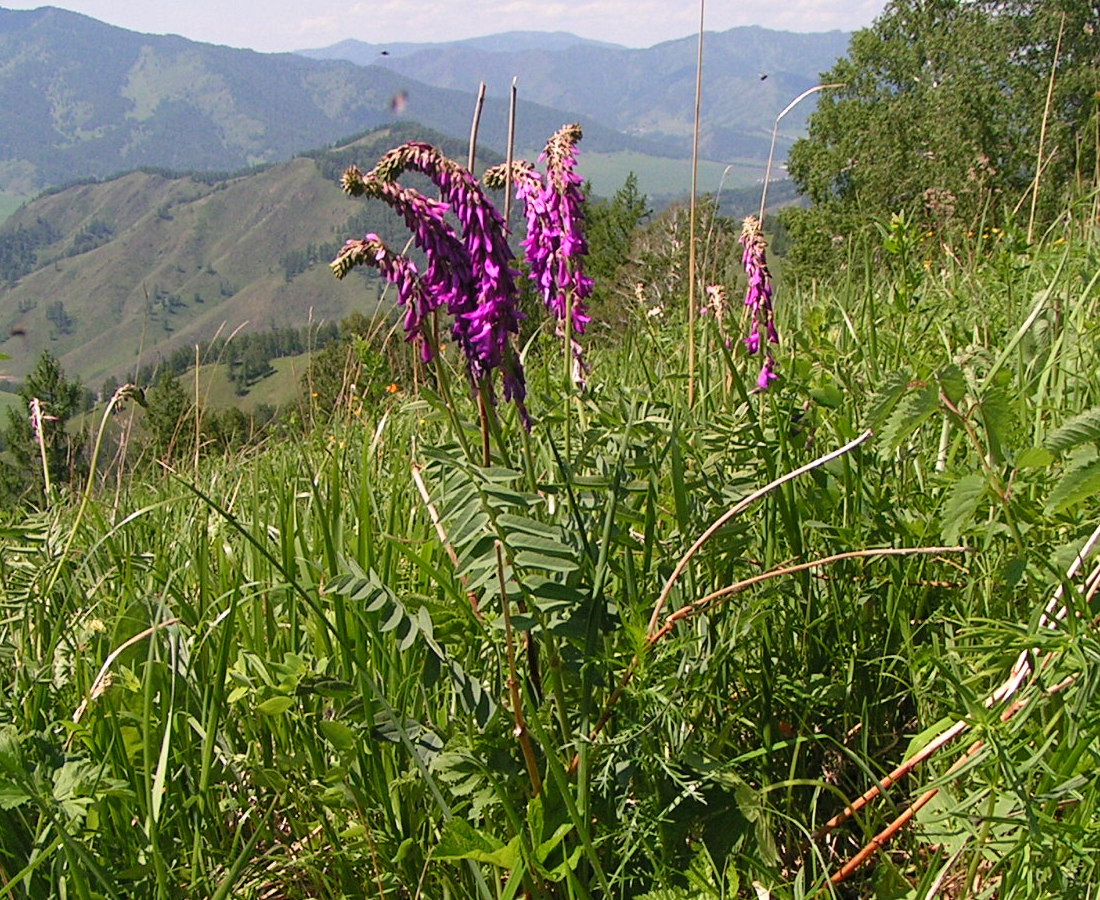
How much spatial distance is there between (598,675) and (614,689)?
35 mm

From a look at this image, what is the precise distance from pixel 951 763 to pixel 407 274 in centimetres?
122

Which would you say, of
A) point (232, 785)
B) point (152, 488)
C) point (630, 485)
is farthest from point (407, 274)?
point (152, 488)

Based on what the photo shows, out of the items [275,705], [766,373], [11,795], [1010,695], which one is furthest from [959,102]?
[11,795]

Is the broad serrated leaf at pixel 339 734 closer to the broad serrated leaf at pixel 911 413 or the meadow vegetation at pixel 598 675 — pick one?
the meadow vegetation at pixel 598 675

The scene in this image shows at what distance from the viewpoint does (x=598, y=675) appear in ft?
4.92

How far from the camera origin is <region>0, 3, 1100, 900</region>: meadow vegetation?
1.32 m

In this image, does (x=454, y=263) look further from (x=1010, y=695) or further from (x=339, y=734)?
(x=1010, y=695)

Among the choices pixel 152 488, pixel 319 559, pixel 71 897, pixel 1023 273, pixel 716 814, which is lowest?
pixel 152 488

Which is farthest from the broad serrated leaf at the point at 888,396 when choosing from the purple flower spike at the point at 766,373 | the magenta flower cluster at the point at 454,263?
the purple flower spike at the point at 766,373

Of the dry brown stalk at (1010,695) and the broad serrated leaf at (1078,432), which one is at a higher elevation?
the broad serrated leaf at (1078,432)

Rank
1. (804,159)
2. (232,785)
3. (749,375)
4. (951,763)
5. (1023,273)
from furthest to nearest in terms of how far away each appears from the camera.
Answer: (804,159), (1023,273), (749,375), (232,785), (951,763)

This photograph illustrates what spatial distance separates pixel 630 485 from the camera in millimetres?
1588

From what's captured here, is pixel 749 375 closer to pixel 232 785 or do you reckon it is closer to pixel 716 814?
pixel 716 814

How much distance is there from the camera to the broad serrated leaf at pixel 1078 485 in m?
1.21
